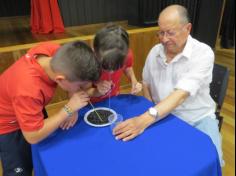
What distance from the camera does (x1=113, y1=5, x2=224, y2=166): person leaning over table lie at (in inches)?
45.4

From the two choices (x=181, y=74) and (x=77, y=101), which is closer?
(x=77, y=101)

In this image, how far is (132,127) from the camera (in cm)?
100

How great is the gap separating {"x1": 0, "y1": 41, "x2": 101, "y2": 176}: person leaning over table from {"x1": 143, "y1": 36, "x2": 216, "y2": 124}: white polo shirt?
21.2 inches

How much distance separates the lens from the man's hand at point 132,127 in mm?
973

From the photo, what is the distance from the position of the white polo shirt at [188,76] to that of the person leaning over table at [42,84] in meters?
0.54

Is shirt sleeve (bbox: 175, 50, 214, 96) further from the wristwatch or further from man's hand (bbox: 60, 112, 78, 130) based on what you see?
man's hand (bbox: 60, 112, 78, 130)

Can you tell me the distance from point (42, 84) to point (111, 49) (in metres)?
0.34

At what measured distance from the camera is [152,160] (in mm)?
838

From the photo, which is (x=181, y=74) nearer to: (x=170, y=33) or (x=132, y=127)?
(x=170, y=33)

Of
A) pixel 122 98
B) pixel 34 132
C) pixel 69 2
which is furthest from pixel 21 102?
pixel 69 2

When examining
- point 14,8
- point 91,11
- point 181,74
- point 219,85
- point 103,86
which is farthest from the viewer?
point 14,8

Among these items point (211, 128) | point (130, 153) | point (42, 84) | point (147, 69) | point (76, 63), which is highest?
point (76, 63)

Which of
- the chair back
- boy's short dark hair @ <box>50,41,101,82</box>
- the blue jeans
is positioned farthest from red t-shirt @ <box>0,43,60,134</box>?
the chair back

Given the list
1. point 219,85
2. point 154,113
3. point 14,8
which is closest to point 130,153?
point 154,113
